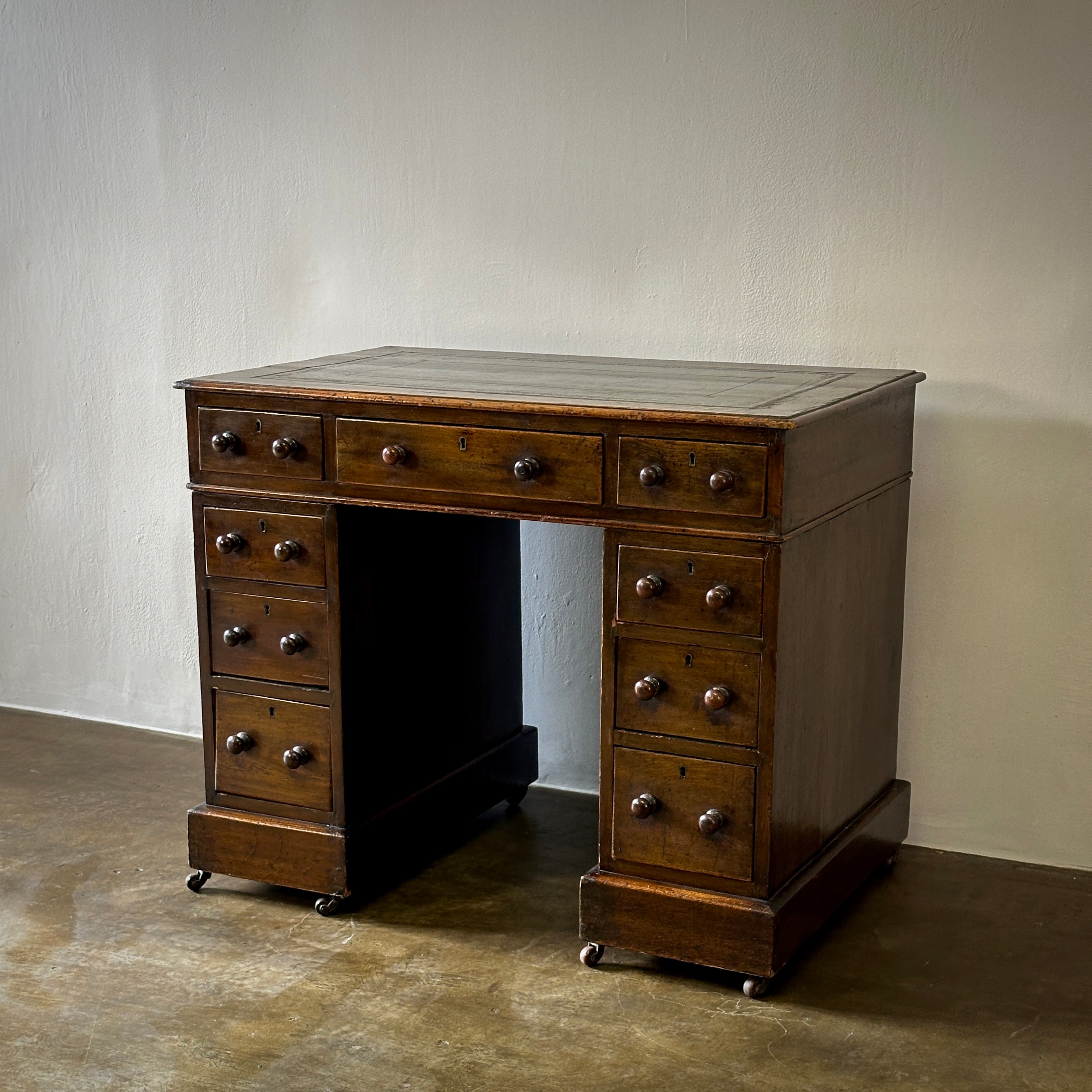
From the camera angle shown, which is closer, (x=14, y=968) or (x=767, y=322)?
(x=14, y=968)

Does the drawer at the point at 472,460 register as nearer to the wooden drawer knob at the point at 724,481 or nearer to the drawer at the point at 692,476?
the drawer at the point at 692,476

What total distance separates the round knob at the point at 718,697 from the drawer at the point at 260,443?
81 cm

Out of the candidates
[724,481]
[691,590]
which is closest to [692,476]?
[724,481]

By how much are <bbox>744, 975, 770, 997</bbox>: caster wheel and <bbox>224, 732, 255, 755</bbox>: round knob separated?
3.40 feet

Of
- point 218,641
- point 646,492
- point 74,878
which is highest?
point 646,492

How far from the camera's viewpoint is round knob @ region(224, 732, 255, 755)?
291cm

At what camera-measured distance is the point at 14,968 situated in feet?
8.71

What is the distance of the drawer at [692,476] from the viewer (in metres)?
2.40

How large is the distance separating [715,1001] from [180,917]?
1.03m

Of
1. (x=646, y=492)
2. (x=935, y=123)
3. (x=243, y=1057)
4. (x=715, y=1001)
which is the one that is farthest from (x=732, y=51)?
(x=243, y=1057)

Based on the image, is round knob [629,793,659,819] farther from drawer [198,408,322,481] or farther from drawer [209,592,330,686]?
drawer [198,408,322,481]

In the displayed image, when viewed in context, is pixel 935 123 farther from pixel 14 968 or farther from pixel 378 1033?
pixel 14 968

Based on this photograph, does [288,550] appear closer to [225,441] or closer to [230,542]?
[230,542]

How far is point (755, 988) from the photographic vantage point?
8.36 feet
